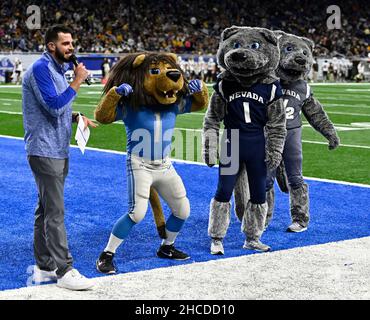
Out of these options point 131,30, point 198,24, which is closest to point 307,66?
point 131,30

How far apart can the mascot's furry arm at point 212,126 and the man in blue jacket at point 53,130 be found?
1530 mm

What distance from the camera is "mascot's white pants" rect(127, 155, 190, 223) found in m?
5.52

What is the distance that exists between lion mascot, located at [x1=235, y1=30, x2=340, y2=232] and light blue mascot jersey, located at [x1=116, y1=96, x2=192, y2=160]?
1382mm

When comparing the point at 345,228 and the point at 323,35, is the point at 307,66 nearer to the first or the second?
the point at 345,228

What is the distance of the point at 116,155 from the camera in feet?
39.4

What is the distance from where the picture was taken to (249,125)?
6105 millimetres

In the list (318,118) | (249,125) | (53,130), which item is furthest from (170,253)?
(318,118)

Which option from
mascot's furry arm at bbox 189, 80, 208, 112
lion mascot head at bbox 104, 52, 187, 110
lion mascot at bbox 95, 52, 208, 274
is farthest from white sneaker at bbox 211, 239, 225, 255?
lion mascot head at bbox 104, 52, 187, 110

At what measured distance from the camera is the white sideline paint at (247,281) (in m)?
4.81

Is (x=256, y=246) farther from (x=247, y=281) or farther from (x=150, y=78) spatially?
(x=150, y=78)

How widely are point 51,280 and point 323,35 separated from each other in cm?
4598

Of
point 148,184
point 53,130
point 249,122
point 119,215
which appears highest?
point 53,130

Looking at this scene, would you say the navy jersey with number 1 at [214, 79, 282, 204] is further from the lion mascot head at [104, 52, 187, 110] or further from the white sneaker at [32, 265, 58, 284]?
the white sneaker at [32, 265, 58, 284]

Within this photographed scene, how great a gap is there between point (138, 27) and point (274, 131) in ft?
126
